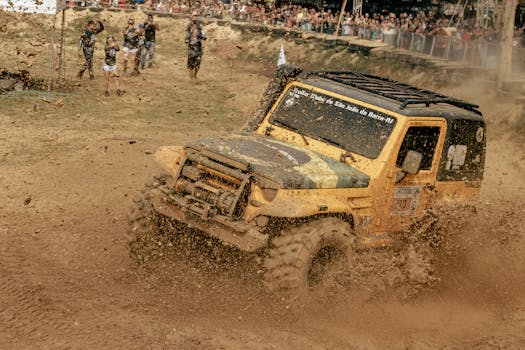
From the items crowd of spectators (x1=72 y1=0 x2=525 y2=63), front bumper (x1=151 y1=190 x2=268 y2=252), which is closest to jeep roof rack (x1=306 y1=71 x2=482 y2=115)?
front bumper (x1=151 y1=190 x2=268 y2=252)

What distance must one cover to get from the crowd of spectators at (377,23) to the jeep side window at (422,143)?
43.4 feet

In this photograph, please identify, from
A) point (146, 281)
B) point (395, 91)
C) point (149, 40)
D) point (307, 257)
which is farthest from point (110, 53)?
point (307, 257)

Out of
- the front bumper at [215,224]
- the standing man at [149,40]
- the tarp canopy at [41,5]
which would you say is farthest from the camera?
the standing man at [149,40]

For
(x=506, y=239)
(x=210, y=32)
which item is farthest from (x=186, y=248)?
(x=210, y=32)

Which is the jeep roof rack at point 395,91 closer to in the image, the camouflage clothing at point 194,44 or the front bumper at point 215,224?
the front bumper at point 215,224

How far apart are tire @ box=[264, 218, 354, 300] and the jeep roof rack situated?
166 centimetres

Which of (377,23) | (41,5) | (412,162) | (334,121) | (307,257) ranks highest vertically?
(377,23)

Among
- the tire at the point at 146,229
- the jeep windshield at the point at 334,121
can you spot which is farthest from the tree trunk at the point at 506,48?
the tire at the point at 146,229

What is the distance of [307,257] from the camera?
6.07 metres

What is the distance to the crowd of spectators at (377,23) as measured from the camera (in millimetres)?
20766

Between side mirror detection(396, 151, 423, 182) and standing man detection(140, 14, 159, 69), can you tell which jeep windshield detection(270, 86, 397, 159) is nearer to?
side mirror detection(396, 151, 423, 182)

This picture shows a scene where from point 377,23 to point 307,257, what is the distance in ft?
71.3

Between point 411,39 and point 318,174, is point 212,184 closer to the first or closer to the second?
point 318,174

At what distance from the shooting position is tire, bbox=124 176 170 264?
22.5 ft
